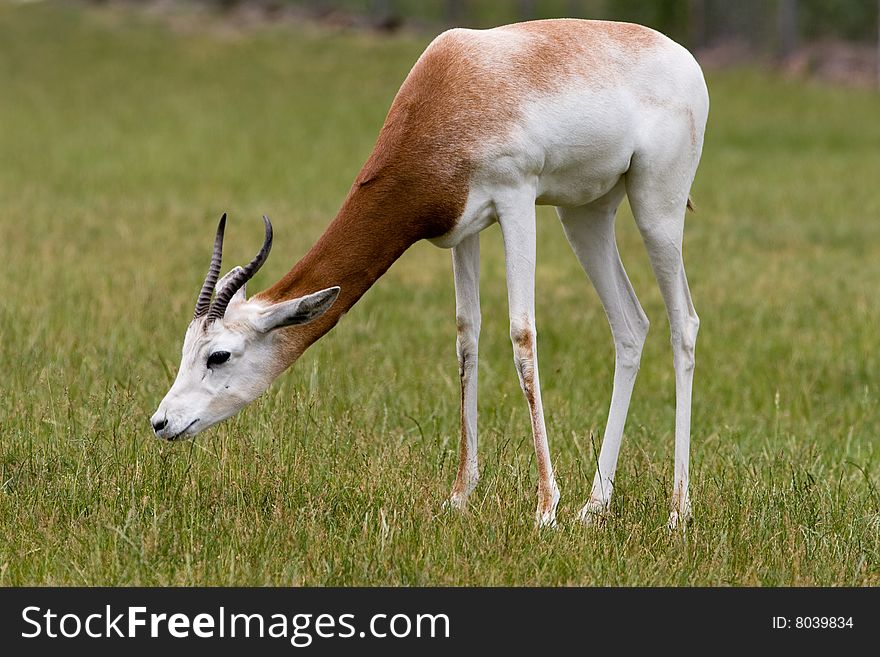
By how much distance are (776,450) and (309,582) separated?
3.07 meters

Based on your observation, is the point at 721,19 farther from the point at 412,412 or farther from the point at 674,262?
the point at 674,262

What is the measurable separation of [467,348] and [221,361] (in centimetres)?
111

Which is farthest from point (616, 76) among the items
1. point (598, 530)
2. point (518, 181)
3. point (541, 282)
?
point (541, 282)

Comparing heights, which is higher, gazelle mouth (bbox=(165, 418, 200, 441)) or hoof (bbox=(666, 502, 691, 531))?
gazelle mouth (bbox=(165, 418, 200, 441))

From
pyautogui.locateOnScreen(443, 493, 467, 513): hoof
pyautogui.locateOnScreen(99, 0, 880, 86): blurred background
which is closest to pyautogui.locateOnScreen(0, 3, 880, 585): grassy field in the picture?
pyautogui.locateOnScreen(443, 493, 467, 513): hoof

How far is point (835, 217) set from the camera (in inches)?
616

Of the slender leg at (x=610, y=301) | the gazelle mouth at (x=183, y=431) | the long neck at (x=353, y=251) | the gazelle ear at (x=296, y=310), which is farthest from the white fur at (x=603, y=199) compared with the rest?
the gazelle mouth at (x=183, y=431)

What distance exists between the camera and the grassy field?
186 inches

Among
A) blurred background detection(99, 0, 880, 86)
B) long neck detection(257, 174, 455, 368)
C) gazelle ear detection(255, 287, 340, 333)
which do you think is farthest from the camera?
blurred background detection(99, 0, 880, 86)

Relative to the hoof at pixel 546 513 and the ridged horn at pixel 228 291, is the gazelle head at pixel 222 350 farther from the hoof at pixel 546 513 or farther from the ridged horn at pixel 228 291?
the hoof at pixel 546 513

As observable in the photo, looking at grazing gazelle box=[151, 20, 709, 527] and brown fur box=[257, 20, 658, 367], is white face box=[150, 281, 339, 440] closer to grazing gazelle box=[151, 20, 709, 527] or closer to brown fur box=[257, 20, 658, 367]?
grazing gazelle box=[151, 20, 709, 527]

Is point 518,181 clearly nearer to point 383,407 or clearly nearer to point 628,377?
point 628,377

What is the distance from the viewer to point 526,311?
5.02m

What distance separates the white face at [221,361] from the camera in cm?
475
